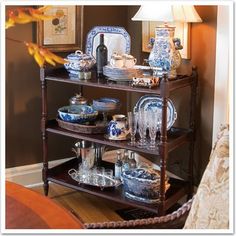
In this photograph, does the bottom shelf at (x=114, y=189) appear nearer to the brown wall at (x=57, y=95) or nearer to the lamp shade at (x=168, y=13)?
the brown wall at (x=57, y=95)

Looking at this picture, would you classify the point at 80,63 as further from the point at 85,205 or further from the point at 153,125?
the point at 85,205

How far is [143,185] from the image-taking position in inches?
90.9

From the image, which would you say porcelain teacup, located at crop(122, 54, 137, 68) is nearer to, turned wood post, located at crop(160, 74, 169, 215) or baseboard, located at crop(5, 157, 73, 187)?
turned wood post, located at crop(160, 74, 169, 215)

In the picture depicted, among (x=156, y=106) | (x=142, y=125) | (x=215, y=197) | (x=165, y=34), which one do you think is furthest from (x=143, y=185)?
(x=215, y=197)

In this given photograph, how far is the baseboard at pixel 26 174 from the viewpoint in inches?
111

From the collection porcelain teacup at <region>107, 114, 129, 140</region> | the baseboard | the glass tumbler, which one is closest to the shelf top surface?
porcelain teacup at <region>107, 114, 129, 140</region>

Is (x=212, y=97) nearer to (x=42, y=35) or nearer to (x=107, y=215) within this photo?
(x=107, y=215)

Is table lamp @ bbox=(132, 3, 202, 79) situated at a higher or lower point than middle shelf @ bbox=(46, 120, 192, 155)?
higher

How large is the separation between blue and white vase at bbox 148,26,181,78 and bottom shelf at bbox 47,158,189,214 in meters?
0.64

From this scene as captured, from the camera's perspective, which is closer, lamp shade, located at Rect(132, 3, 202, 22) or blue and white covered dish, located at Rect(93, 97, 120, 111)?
lamp shade, located at Rect(132, 3, 202, 22)

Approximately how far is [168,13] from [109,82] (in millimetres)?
466

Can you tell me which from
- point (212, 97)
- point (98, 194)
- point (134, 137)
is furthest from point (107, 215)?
point (212, 97)

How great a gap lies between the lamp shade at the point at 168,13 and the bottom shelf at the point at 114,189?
0.92 metres

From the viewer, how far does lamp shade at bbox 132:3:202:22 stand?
7.07 feet
